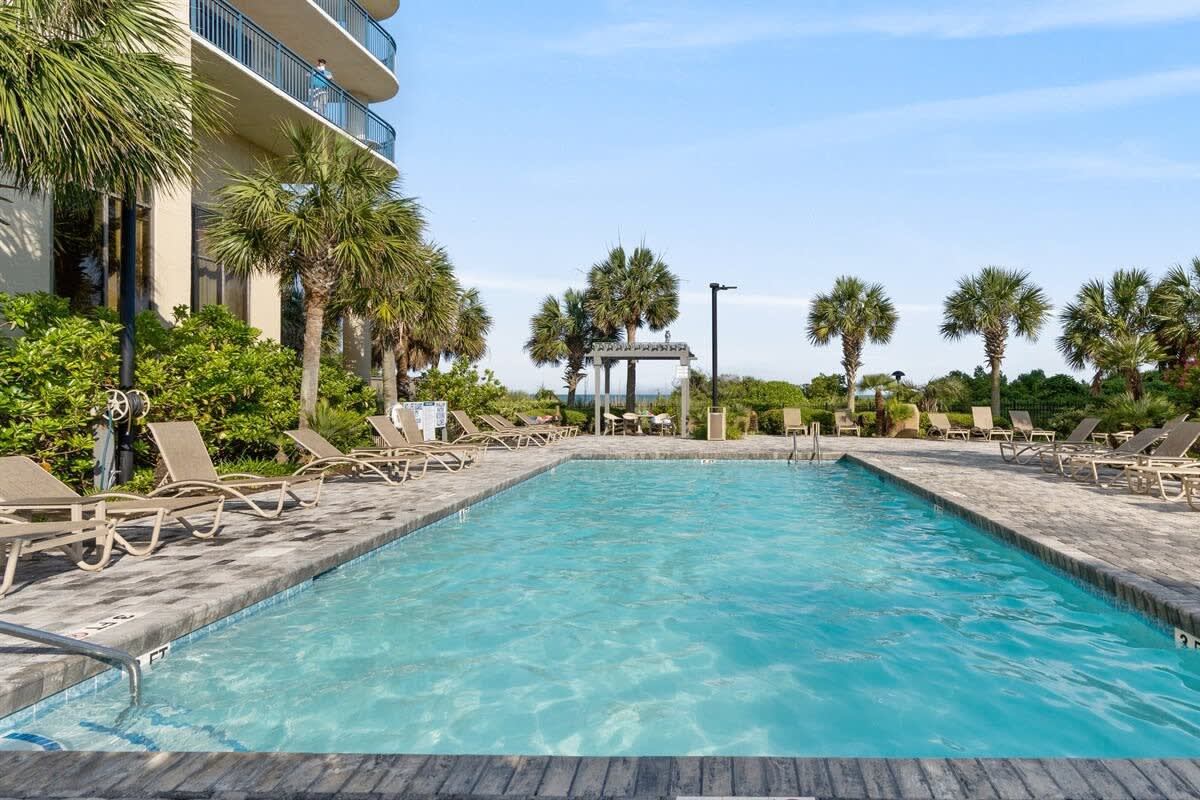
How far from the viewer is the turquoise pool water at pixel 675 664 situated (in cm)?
353

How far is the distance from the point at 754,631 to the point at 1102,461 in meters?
8.08

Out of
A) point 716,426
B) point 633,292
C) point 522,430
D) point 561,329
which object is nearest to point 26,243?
point 522,430

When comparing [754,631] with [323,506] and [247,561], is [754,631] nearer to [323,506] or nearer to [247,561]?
[247,561]

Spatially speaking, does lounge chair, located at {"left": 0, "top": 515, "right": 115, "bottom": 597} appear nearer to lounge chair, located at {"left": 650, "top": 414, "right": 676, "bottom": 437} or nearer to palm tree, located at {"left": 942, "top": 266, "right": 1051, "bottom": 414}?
lounge chair, located at {"left": 650, "top": 414, "right": 676, "bottom": 437}

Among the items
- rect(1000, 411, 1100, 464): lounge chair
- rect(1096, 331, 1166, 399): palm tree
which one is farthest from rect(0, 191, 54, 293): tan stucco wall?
rect(1096, 331, 1166, 399): palm tree

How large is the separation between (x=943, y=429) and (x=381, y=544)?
21.5 meters

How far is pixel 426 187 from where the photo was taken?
Result: 14.4 m

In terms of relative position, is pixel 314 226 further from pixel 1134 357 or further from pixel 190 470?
pixel 1134 357

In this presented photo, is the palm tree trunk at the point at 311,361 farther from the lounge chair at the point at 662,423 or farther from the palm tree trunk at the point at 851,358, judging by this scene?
the palm tree trunk at the point at 851,358

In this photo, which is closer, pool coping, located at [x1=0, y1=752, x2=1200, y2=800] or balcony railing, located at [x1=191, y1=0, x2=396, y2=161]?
pool coping, located at [x1=0, y1=752, x2=1200, y2=800]

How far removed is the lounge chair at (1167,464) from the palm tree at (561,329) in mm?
26737

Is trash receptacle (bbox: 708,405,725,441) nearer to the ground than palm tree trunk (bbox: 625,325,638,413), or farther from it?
nearer to the ground

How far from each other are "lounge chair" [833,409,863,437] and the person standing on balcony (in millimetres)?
18190

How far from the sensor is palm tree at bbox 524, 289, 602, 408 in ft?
119
